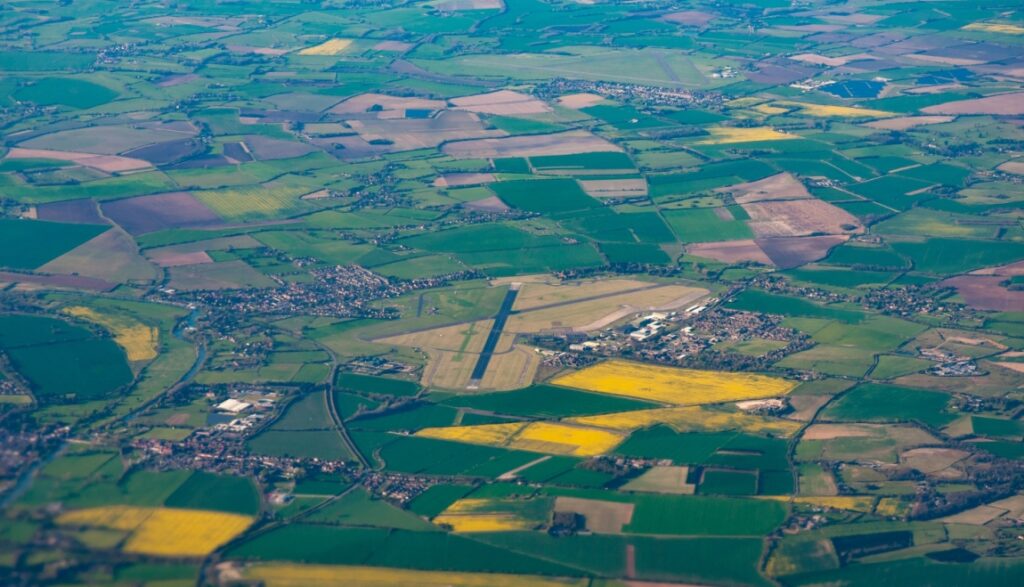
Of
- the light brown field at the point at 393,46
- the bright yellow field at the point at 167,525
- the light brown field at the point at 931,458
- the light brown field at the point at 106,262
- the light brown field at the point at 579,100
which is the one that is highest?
the bright yellow field at the point at 167,525

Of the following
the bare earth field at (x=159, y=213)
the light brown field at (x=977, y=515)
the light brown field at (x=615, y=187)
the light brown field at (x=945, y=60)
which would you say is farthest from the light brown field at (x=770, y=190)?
the light brown field at (x=945, y=60)

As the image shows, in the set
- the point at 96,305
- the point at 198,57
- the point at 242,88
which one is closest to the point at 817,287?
the point at 96,305

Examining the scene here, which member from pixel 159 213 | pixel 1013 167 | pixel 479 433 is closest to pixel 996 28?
pixel 1013 167

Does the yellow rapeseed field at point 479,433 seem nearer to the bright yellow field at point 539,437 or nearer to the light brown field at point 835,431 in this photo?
the bright yellow field at point 539,437

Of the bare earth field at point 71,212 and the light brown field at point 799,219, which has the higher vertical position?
the bare earth field at point 71,212

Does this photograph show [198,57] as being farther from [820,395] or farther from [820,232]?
[820,395]
